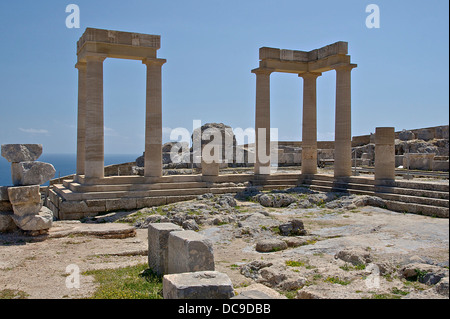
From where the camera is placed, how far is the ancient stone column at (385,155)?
18125 mm

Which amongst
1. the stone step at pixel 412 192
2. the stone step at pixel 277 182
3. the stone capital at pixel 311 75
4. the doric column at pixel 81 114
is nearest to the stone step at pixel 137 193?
the stone step at pixel 277 182

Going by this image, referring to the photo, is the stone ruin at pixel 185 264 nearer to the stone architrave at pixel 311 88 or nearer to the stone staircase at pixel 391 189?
the stone staircase at pixel 391 189

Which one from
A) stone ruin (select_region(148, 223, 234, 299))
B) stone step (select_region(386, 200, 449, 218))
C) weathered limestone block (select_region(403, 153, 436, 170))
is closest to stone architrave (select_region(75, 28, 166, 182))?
stone ruin (select_region(148, 223, 234, 299))

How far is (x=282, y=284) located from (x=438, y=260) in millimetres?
3815

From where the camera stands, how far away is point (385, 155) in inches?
714

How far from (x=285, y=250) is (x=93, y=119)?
11.8 m

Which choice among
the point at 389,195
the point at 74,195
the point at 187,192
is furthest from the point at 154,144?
the point at 389,195

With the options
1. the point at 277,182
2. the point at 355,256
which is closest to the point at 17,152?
the point at 355,256

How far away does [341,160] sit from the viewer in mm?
20891

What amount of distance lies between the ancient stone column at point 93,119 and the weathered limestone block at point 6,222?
19.4 feet

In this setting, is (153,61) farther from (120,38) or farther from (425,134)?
(425,134)

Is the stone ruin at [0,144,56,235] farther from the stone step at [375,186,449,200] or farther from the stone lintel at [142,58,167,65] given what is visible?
the stone step at [375,186,449,200]

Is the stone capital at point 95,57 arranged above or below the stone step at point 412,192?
above
